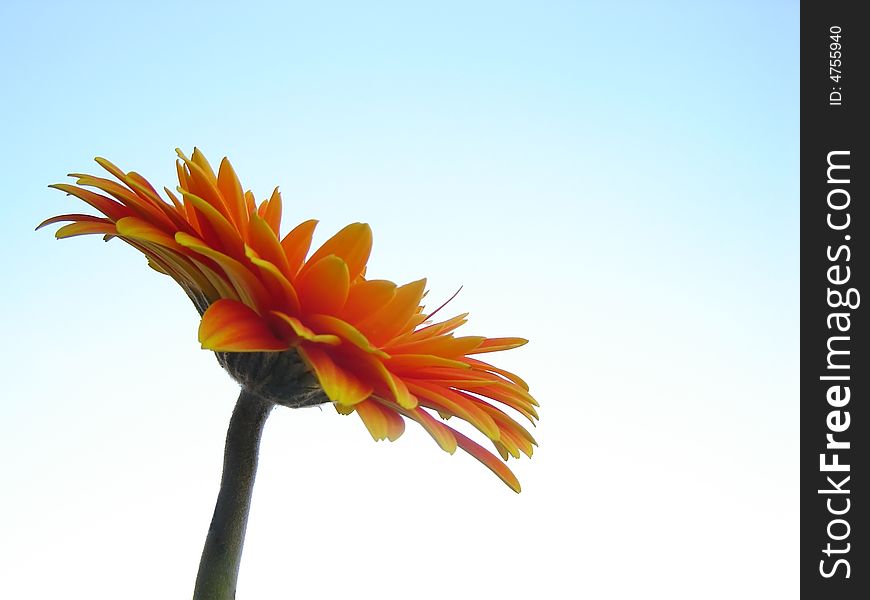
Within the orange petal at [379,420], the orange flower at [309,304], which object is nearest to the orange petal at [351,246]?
the orange flower at [309,304]

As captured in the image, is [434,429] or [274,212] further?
[274,212]

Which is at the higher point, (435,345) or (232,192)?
(232,192)

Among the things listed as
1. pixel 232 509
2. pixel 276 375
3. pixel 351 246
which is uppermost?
pixel 351 246

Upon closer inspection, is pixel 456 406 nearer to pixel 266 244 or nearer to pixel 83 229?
pixel 266 244

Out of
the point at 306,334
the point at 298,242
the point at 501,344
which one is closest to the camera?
the point at 306,334

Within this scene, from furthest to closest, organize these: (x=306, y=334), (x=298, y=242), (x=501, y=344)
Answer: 1. (x=501, y=344)
2. (x=298, y=242)
3. (x=306, y=334)

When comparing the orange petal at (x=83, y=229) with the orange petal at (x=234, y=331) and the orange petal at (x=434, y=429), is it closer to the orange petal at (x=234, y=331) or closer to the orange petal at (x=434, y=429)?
the orange petal at (x=234, y=331)

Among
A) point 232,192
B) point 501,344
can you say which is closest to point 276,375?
point 232,192

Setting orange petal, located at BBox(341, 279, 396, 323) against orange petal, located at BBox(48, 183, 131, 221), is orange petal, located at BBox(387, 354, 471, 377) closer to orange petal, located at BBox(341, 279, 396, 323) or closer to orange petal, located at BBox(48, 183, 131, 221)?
orange petal, located at BBox(341, 279, 396, 323)
